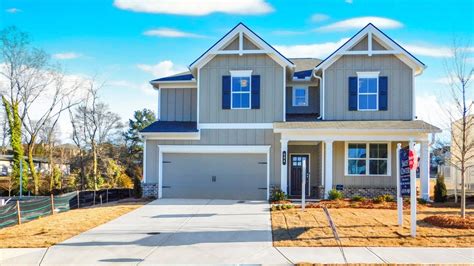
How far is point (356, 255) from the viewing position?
31.1 ft

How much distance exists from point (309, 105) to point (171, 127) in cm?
667

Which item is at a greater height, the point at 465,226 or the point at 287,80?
the point at 287,80

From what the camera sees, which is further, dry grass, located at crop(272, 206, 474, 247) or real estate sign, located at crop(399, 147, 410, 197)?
real estate sign, located at crop(399, 147, 410, 197)

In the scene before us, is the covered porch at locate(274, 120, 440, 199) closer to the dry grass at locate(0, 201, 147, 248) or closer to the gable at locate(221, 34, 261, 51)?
the gable at locate(221, 34, 261, 51)

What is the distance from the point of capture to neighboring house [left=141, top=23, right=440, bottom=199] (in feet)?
65.0

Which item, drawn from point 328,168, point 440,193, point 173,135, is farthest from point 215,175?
point 440,193

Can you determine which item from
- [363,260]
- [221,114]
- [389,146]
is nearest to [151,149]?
[221,114]

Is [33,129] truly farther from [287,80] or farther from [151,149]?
[287,80]

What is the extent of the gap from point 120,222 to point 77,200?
6.20 meters

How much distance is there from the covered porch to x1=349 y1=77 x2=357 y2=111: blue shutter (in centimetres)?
120

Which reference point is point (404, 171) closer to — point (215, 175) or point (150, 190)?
point (215, 175)

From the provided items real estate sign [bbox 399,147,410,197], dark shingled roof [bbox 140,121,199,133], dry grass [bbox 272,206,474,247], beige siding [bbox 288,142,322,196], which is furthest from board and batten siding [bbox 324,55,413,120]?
real estate sign [bbox 399,147,410,197]

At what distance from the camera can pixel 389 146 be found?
782 inches

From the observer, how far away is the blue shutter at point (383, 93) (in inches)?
789
